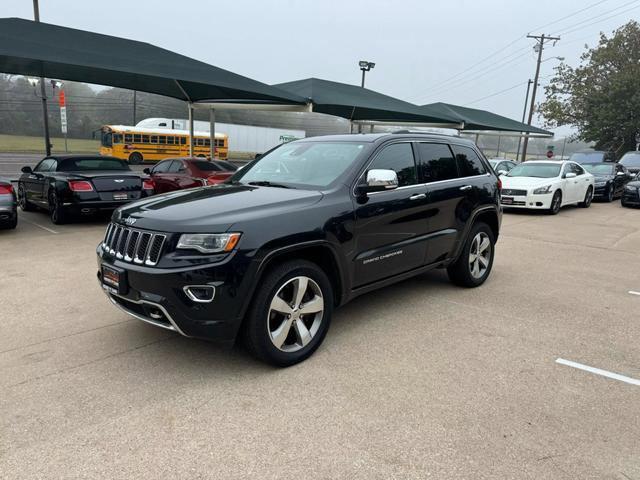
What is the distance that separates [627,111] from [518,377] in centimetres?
3818

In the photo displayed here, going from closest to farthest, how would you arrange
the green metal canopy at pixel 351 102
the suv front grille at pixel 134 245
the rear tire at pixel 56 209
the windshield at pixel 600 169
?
the suv front grille at pixel 134 245 → the rear tire at pixel 56 209 → the green metal canopy at pixel 351 102 → the windshield at pixel 600 169

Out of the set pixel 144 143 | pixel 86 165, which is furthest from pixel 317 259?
pixel 144 143

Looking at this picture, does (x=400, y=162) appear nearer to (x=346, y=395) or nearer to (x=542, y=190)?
(x=346, y=395)

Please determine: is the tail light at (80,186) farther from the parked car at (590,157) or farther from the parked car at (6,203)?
the parked car at (590,157)

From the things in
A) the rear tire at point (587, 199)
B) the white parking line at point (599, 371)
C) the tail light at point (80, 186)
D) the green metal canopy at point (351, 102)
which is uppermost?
the green metal canopy at point (351, 102)

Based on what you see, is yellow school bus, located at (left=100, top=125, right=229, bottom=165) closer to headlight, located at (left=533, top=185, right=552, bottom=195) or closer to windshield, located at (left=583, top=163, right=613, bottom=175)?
windshield, located at (left=583, top=163, right=613, bottom=175)

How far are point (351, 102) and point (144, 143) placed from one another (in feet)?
79.2

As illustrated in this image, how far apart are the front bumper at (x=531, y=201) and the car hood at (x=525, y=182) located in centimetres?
31

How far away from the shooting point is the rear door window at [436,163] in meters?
4.74

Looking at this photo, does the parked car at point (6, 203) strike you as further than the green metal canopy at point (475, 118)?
No

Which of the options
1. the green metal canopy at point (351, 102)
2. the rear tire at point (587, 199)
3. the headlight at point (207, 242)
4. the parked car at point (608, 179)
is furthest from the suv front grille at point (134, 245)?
the parked car at point (608, 179)

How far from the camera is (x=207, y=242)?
3.07 meters

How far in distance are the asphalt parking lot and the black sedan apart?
12.6 feet

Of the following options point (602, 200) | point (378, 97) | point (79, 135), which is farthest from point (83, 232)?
point (79, 135)
